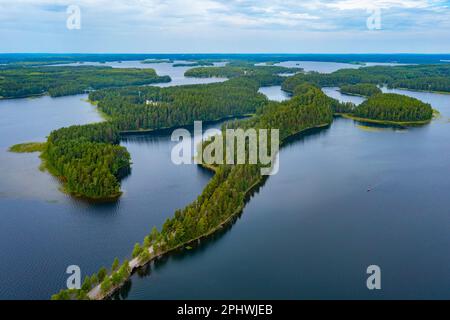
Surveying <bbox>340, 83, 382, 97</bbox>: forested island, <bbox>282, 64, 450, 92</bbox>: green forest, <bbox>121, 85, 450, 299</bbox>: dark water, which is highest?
<bbox>282, 64, 450, 92</bbox>: green forest

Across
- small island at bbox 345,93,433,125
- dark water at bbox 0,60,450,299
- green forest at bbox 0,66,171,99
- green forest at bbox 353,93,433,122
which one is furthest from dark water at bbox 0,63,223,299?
green forest at bbox 0,66,171,99

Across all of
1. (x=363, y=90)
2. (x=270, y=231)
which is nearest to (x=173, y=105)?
(x=270, y=231)

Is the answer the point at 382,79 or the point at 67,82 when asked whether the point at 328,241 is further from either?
the point at 382,79

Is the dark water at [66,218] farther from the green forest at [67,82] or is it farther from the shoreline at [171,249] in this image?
the green forest at [67,82]

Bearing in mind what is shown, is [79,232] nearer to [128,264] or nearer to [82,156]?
[128,264]

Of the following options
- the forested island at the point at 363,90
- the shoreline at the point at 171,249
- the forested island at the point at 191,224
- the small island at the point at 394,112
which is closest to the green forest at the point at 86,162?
the forested island at the point at 191,224

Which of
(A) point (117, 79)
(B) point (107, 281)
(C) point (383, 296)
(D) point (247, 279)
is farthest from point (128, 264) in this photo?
(A) point (117, 79)

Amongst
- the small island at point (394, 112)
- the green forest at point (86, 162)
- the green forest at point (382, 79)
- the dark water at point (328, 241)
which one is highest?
the green forest at point (382, 79)

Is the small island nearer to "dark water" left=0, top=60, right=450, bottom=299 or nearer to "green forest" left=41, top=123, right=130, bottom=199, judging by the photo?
"dark water" left=0, top=60, right=450, bottom=299
